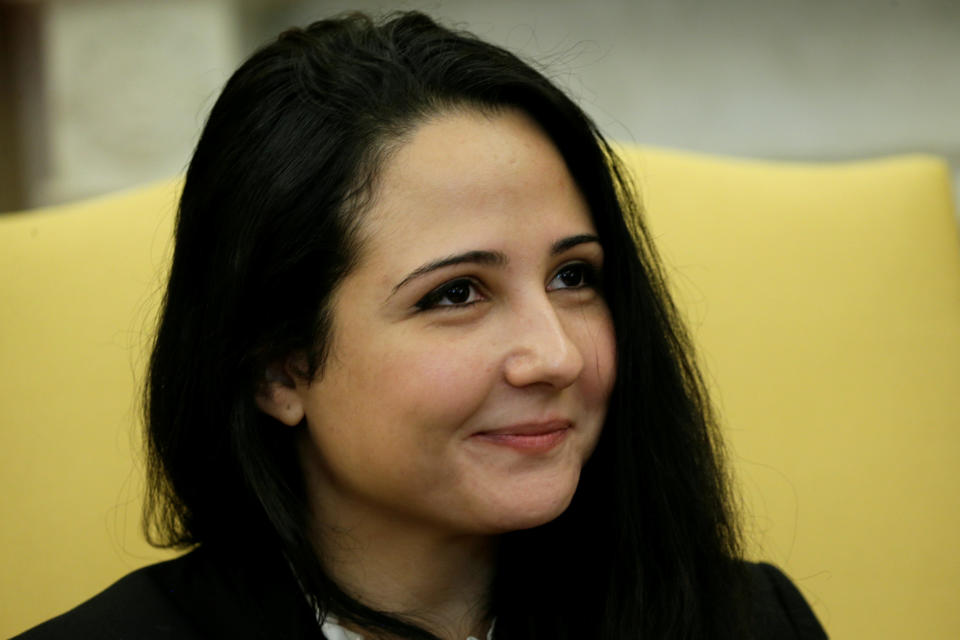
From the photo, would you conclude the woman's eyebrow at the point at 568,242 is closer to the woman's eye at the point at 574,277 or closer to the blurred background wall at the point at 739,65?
the woman's eye at the point at 574,277

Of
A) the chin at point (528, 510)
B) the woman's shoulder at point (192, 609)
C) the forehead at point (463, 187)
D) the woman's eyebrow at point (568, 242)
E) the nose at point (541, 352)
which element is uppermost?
the forehead at point (463, 187)

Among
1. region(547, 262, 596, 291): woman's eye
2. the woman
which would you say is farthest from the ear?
region(547, 262, 596, 291): woman's eye

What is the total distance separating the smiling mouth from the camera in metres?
1.52

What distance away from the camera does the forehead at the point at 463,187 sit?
151cm

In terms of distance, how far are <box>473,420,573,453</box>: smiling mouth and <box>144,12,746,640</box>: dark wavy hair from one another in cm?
23

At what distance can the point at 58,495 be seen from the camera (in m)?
2.04

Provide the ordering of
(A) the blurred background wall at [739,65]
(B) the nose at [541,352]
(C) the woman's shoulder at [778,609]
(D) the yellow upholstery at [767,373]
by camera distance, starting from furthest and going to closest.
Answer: (A) the blurred background wall at [739,65] < (D) the yellow upholstery at [767,373] < (C) the woman's shoulder at [778,609] < (B) the nose at [541,352]

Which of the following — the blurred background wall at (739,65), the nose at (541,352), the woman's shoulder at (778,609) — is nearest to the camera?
the nose at (541,352)

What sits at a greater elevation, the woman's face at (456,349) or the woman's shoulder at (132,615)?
the woman's face at (456,349)

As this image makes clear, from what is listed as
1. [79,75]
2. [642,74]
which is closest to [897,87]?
[642,74]

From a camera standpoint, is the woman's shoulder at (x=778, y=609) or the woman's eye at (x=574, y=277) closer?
the woman's eye at (x=574, y=277)

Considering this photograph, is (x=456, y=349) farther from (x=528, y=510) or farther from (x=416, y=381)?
(x=528, y=510)

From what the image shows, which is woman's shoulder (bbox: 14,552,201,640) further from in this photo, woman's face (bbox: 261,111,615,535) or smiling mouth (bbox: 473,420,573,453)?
smiling mouth (bbox: 473,420,573,453)

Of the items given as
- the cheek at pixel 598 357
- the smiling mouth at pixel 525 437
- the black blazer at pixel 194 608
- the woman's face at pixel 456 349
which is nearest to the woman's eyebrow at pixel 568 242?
the woman's face at pixel 456 349
